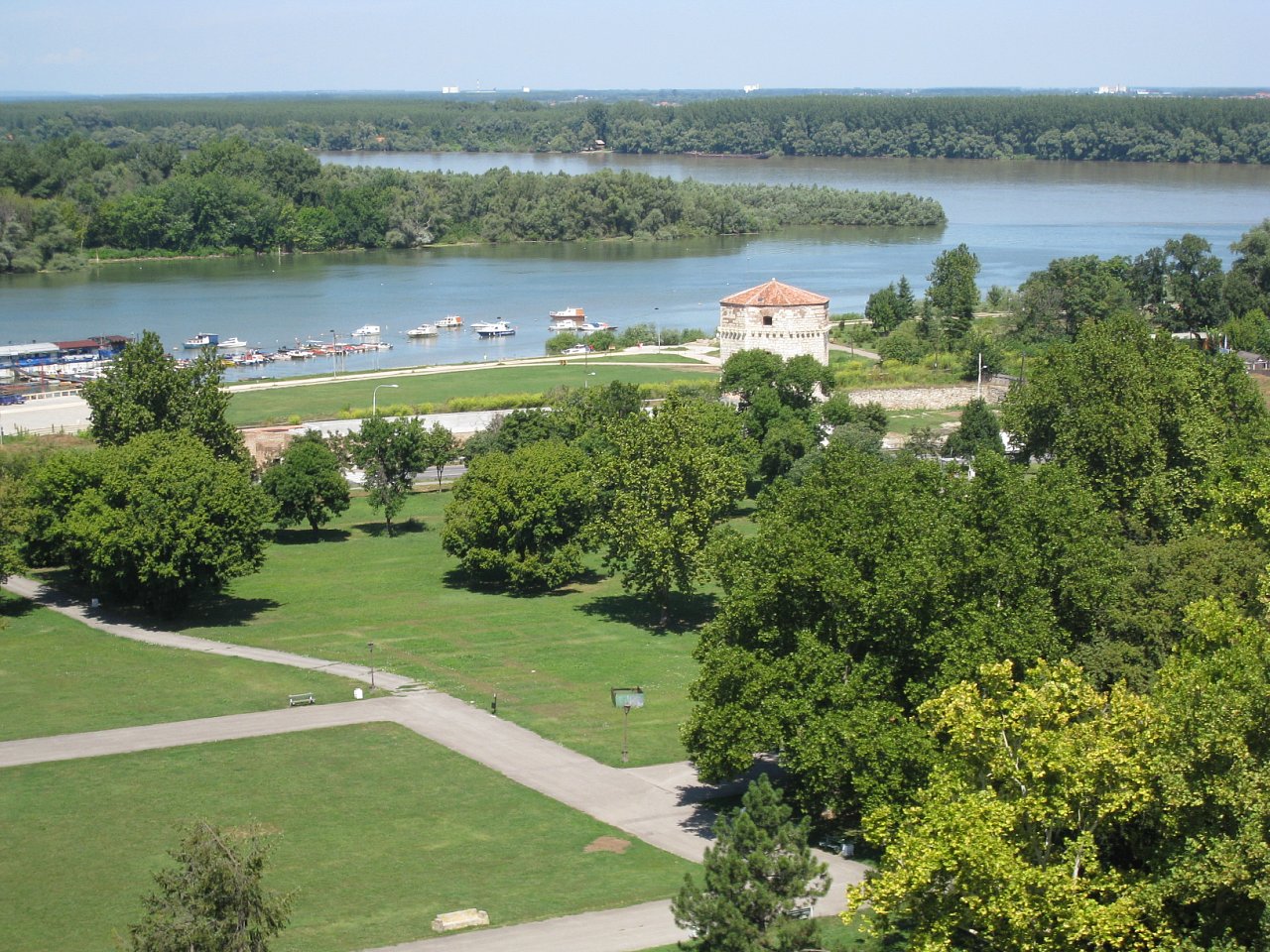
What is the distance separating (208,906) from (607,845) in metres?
8.39

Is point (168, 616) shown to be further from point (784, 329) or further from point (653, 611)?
point (784, 329)

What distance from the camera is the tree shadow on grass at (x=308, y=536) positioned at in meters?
44.8

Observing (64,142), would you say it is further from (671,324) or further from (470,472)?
(470,472)

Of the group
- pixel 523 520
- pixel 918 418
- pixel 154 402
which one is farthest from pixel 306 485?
pixel 918 418

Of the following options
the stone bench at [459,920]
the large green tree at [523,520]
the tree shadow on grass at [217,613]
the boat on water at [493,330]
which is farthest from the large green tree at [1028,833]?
the boat on water at [493,330]

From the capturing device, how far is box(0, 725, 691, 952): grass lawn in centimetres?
2117

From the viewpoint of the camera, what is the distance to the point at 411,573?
40656mm

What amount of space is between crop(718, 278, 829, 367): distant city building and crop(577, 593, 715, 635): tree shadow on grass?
27.8m

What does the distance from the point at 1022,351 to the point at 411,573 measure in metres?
35.5

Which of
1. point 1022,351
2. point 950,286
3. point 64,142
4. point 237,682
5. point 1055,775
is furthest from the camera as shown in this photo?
point 64,142

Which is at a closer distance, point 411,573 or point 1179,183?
point 411,573

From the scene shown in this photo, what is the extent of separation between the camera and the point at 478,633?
35188 mm

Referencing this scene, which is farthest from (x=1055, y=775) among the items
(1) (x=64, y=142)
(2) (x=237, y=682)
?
(1) (x=64, y=142)

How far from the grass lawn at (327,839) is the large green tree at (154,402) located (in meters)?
18.3
